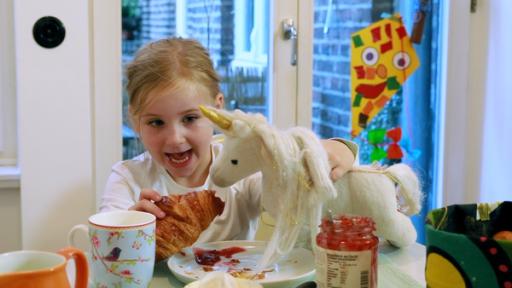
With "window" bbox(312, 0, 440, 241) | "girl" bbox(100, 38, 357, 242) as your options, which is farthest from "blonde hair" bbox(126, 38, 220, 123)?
"window" bbox(312, 0, 440, 241)

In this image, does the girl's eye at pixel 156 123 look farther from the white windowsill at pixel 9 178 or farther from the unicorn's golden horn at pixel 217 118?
the white windowsill at pixel 9 178

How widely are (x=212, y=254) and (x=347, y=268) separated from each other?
31 cm

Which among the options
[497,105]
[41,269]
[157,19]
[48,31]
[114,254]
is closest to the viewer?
[41,269]

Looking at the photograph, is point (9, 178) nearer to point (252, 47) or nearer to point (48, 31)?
point (48, 31)

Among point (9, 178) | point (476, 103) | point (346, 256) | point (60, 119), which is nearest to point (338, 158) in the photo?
point (346, 256)

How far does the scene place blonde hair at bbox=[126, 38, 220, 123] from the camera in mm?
1106

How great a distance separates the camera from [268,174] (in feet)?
2.58

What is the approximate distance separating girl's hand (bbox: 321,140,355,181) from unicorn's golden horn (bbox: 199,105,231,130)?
0.14 metres

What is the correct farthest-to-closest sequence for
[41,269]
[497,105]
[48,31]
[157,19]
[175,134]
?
1. [497,105]
2. [157,19]
3. [48,31]
4. [175,134]
5. [41,269]

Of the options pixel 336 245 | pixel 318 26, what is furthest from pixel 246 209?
pixel 318 26

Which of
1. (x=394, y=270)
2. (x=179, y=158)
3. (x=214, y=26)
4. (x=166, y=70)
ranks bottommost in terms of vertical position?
(x=394, y=270)

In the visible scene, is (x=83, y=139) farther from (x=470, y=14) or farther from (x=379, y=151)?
(x=470, y=14)

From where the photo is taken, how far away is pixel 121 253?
0.73m

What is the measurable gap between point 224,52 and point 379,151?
607mm
